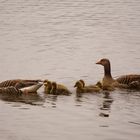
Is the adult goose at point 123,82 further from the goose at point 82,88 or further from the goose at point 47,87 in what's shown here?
the goose at point 47,87

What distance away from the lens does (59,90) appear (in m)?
17.5

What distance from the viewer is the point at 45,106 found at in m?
16.3

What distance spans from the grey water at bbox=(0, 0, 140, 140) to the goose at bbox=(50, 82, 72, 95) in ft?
0.75

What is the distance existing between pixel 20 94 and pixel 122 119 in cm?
386

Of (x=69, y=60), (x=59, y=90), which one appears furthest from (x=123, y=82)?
(x=69, y=60)

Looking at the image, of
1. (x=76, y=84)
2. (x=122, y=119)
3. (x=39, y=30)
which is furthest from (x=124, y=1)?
(x=122, y=119)

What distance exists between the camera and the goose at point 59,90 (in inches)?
689

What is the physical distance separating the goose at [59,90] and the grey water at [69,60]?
227 mm

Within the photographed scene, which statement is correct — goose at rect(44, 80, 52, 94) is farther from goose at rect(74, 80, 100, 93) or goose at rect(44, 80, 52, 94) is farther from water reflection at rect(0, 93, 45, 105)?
goose at rect(74, 80, 100, 93)

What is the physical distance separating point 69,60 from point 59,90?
533cm

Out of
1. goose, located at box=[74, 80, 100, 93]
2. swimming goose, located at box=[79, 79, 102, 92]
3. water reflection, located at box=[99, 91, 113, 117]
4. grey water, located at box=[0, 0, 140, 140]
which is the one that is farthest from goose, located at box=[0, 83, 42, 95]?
water reflection, located at box=[99, 91, 113, 117]

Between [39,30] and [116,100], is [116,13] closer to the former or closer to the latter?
[39,30]

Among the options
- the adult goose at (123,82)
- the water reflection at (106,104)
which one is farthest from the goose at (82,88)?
the adult goose at (123,82)

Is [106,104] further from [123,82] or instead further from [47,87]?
[123,82]
